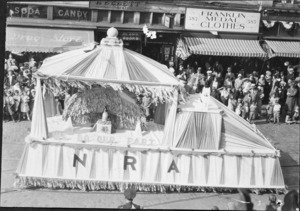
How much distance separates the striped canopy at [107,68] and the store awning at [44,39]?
5820 mm

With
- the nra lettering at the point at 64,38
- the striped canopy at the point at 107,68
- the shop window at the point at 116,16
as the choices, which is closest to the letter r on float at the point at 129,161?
the striped canopy at the point at 107,68

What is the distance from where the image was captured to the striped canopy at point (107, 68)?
10906 millimetres

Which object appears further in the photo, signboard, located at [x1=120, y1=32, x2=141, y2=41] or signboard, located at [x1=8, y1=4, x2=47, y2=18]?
signboard, located at [x1=120, y1=32, x2=141, y2=41]

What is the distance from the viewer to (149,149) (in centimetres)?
1098

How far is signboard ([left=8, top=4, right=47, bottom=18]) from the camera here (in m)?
18.2

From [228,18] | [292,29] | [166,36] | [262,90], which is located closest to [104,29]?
[166,36]

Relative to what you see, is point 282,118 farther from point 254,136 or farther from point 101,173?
point 101,173

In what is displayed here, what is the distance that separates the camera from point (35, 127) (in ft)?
36.2

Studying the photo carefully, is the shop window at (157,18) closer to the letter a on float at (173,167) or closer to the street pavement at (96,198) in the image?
the street pavement at (96,198)

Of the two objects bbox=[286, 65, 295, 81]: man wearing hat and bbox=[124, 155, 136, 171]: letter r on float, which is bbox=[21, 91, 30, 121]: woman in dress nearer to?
bbox=[124, 155, 136, 171]: letter r on float

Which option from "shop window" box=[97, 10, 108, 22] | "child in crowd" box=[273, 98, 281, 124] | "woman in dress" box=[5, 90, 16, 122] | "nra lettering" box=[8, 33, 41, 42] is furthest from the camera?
"shop window" box=[97, 10, 108, 22]

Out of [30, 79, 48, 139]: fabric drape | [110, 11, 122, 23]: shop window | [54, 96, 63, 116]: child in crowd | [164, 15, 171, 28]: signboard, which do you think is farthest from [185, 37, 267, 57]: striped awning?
[30, 79, 48, 139]: fabric drape

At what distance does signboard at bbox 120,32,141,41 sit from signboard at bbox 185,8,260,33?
6.61 ft

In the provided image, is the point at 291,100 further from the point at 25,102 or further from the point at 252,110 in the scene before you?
the point at 25,102
